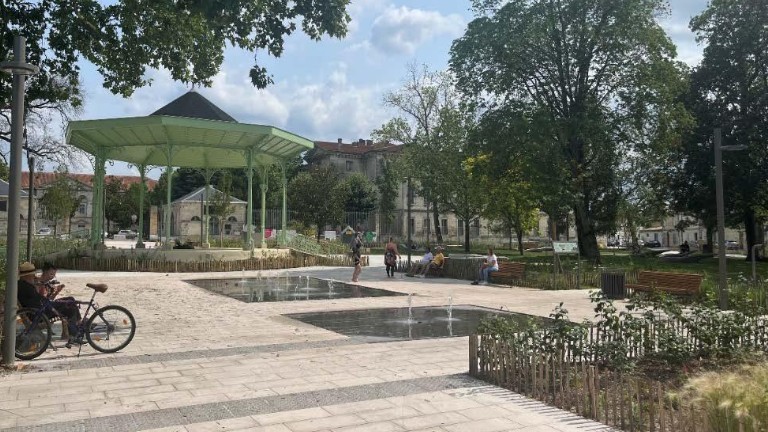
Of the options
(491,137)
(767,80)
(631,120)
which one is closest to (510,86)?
(491,137)

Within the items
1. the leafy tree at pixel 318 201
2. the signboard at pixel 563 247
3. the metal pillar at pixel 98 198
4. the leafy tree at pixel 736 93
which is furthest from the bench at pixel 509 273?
the leafy tree at pixel 318 201

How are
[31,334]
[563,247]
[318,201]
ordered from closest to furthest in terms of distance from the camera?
[31,334]
[563,247]
[318,201]

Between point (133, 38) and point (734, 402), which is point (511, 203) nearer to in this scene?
point (133, 38)

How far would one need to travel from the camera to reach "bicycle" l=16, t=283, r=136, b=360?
791 cm

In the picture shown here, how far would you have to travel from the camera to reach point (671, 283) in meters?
15.9

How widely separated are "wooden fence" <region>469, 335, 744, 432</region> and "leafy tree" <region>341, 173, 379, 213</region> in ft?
218

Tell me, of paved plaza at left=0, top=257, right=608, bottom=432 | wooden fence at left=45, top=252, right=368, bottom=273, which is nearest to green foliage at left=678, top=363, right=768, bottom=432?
paved plaza at left=0, top=257, right=608, bottom=432

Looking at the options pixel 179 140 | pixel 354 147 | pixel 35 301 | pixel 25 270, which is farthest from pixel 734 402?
pixel 354 147

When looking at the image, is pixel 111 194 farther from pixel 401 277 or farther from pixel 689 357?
pixel 689 357

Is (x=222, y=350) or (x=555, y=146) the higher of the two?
(x=555, y=146)

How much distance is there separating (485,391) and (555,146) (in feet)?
83.6

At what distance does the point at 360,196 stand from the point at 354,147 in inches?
823

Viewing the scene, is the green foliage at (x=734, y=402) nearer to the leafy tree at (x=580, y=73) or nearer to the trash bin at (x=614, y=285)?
the trash bin at (x=614, y=285)

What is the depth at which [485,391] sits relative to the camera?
632 cm
